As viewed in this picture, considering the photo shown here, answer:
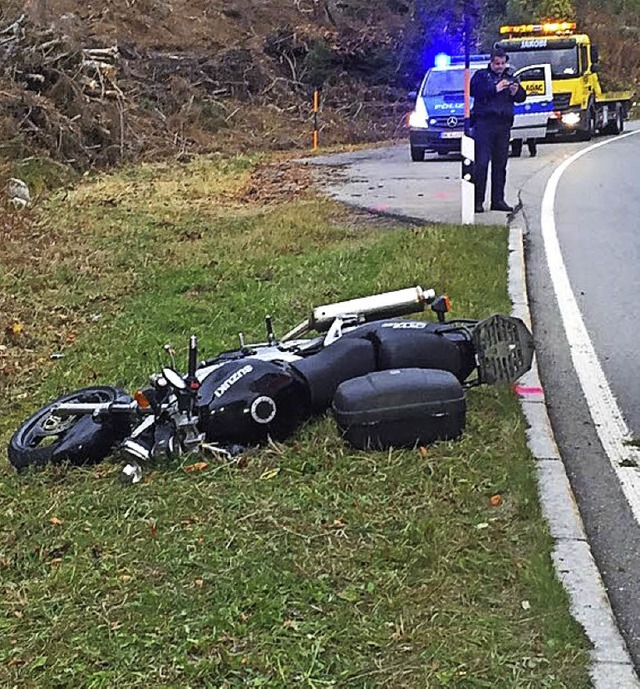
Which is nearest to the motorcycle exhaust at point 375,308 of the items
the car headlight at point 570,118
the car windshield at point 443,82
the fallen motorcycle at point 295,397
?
the fallen motorcycle at point 295,397

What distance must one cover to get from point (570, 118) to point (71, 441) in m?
20.4

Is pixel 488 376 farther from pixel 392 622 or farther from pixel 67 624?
pixel 67 624

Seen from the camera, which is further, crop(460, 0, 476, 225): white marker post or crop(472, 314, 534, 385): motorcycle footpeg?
crop(460, 0, 476, 225): white marker post

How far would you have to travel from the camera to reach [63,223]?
515 inches

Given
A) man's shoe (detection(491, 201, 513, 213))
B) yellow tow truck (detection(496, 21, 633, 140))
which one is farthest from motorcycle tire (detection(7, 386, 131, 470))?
yellow tow truck (detection(496, 21, 633, 140))

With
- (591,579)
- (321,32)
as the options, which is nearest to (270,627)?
(591,579)

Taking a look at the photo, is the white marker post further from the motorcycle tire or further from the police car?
the police car

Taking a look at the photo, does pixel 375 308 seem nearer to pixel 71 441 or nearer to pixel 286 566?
pixel 71 441

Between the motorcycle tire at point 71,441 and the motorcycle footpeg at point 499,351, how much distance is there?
1847 mm

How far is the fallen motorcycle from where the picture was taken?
5035 millimetres

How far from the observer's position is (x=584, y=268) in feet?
32.4

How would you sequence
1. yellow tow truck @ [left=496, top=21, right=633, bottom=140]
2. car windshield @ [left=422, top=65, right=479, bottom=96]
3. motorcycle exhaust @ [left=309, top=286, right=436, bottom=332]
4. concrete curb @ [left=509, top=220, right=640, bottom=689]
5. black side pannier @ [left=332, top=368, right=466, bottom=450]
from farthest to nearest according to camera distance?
yellow tow truck @ [left=496, top=21, right=633, bottom=140]
car windshield @ [left=422, top=65, right=479, bottom=96]
motorcycle exhaust @ [left=309, top=286, right=436, bottom=332]
black side pannier @ [left=332, top=368, right=466, bottom=450]
concrete curb @ [left=509, top=220, right=640, bottom=689]

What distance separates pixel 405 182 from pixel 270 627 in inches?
533

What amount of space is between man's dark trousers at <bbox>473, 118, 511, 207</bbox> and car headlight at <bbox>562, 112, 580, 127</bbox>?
39.7 feet
